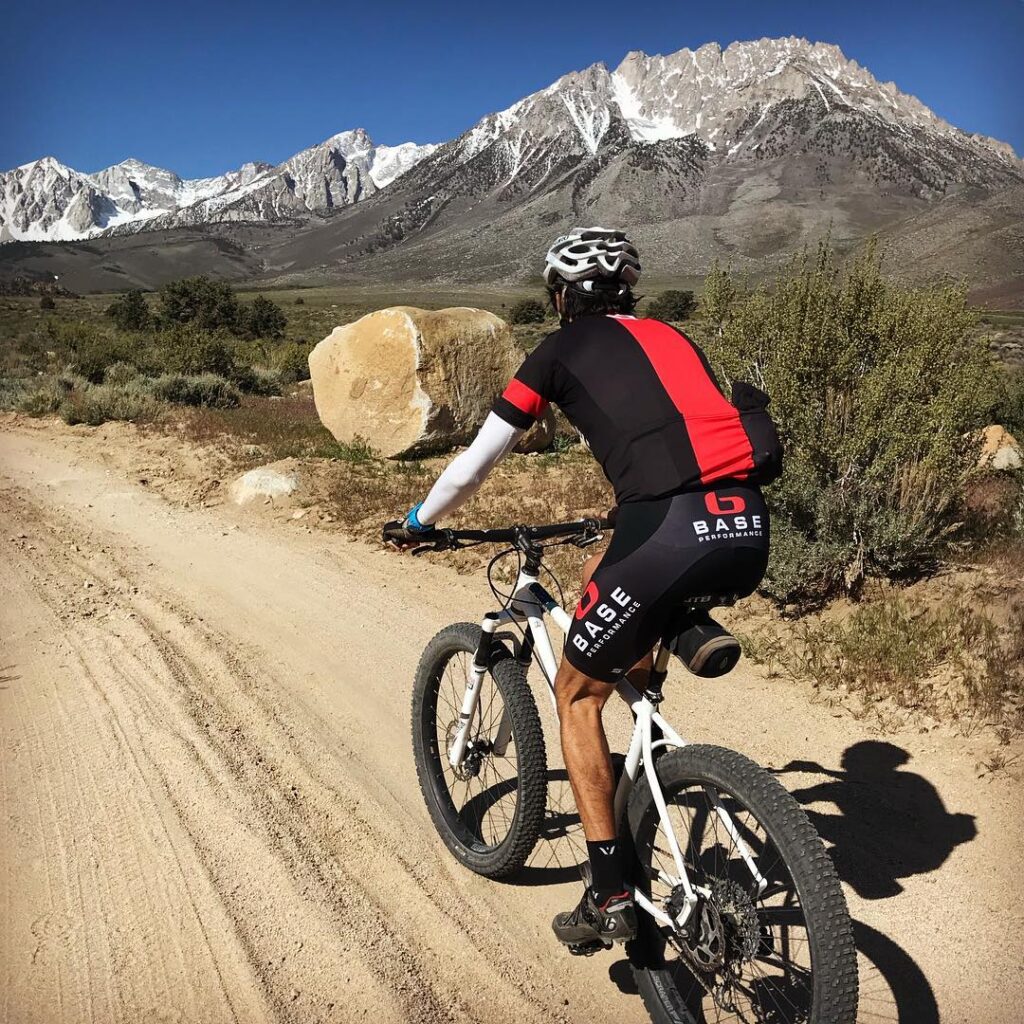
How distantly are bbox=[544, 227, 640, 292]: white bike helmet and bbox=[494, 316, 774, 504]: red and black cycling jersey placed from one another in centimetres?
18

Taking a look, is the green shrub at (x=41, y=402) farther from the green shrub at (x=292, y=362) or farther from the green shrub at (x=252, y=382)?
the green shrub at (x=292, y=362)

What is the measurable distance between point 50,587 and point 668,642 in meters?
6.38

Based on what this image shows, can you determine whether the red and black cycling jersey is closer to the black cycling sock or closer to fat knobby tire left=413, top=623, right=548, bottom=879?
fat knobby tire left=413, top=623, right=548, bottom=879

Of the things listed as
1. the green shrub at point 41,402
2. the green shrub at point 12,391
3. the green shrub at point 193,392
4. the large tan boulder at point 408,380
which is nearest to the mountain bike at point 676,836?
the large tan boulder at point 408,380

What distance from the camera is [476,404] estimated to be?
12.6 m

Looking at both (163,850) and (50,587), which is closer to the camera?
(163,850)

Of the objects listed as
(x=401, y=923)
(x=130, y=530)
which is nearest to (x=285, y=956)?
(x=401, y=923)

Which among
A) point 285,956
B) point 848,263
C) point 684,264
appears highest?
point 684,264

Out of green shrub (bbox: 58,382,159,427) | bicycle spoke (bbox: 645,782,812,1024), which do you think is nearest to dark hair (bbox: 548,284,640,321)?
bicycle spoke (bbox: 645,782,812,1024)

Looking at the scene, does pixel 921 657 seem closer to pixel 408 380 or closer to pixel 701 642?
pixel 701 642

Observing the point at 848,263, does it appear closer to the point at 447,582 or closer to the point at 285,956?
the point at 447,582

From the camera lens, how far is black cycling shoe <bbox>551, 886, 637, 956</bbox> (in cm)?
260

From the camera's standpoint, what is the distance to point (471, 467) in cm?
282

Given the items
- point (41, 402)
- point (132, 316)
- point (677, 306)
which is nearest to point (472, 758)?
point (41, 402)
